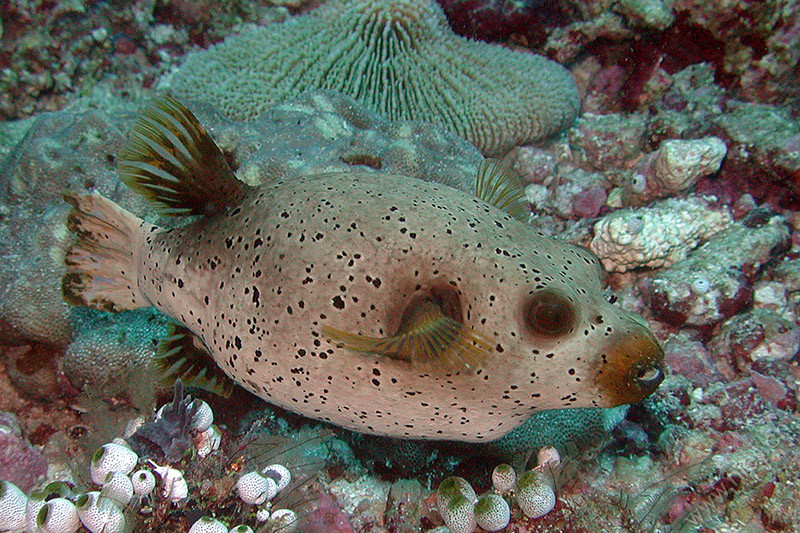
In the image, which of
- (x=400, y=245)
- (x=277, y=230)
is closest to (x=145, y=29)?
(x=277, y=230)

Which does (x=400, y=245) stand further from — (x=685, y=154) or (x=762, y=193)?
(x=762, y=193)

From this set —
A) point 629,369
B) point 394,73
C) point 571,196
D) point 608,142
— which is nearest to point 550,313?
point 629,369

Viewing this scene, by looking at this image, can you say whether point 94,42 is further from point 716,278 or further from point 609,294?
point 716,278

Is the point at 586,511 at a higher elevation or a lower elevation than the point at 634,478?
higher

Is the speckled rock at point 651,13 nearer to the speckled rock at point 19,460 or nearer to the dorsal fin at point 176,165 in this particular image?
the dorsal fin at point 176,165

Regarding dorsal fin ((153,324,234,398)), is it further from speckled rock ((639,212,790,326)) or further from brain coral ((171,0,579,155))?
speckled rock ((639,212,790,326))

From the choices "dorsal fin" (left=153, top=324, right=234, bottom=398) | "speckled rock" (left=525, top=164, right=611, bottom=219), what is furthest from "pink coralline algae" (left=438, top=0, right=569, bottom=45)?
"dorsal fin" (left=153, top=324, right=234, bottom=398)
